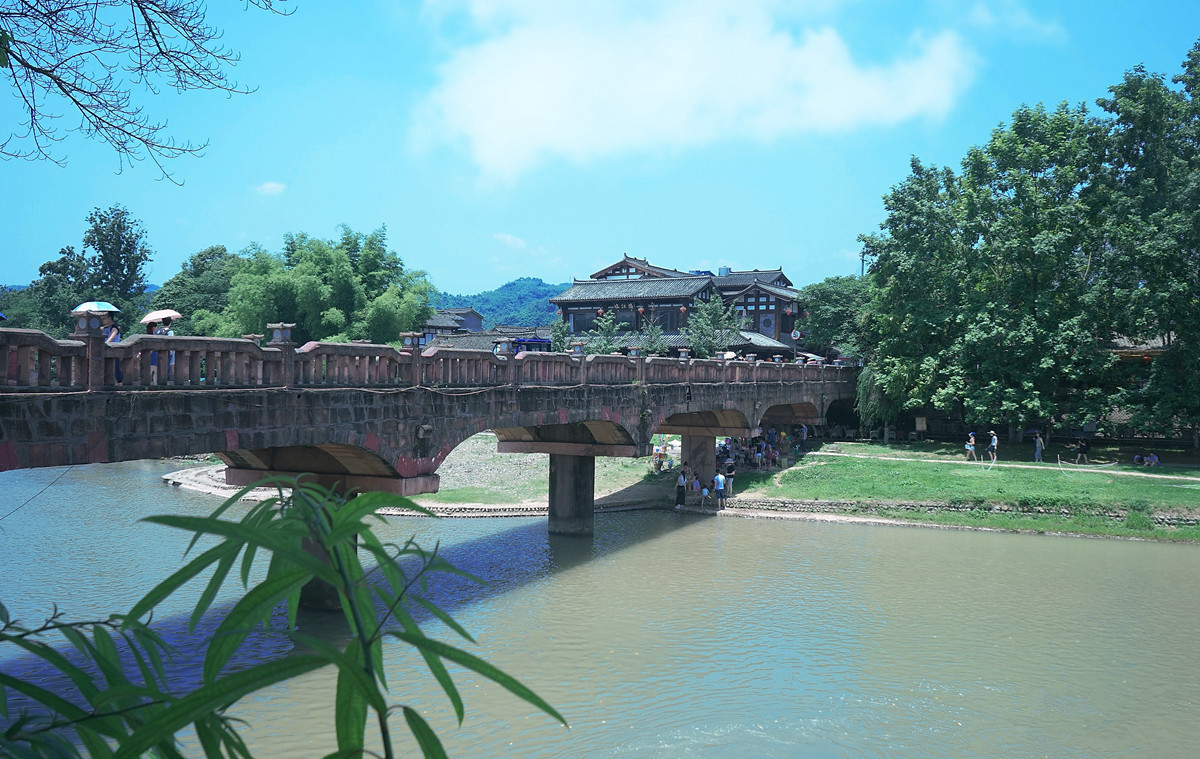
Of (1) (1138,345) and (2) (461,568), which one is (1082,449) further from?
(2) (461,568)

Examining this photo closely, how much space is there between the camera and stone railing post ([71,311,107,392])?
11.3m

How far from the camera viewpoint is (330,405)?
15258 mm

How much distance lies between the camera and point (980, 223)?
1459 inches

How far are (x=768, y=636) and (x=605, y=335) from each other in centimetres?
3609

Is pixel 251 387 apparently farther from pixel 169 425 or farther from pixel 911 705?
pixel 911 705

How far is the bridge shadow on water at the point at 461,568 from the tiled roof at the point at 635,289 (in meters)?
26.9

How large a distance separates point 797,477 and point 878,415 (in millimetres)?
8781

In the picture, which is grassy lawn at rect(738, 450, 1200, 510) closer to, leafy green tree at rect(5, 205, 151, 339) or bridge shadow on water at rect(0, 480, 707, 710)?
bridge shadow on water at rect(0, 480, 707, 710)

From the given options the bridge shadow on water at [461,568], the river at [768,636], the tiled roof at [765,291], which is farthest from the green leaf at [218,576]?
the tiled roof at [765,291]

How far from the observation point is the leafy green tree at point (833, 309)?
4828 centimetres

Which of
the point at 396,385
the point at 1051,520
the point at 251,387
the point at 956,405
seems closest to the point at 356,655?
the point at 251,387

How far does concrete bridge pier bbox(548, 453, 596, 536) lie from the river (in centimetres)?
74

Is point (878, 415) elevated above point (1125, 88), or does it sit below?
below

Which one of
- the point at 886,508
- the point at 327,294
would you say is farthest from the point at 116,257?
the point at 886,508
